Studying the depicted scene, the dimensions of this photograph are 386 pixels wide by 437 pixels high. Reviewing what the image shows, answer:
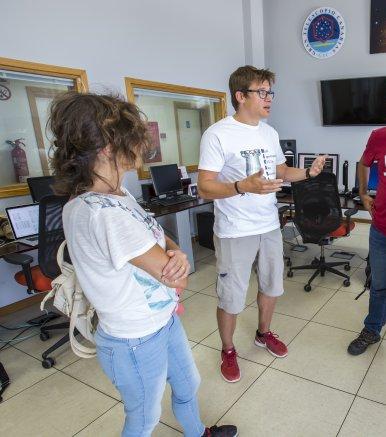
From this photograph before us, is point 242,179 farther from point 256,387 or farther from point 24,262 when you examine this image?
point 24,262

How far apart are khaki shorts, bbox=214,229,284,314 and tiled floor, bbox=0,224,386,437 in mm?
474

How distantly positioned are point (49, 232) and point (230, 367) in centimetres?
145

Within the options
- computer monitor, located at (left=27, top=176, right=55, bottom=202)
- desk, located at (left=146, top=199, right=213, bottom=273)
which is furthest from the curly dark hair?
desk, located at (left=146, top=199, right=213, bottom=273)

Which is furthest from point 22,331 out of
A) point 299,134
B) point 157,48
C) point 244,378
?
point 299,134

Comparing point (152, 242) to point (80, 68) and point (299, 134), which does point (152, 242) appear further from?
point (299, 134)

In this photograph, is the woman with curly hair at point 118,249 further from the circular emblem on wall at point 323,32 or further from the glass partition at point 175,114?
the circular emblem on wall at point 323,32

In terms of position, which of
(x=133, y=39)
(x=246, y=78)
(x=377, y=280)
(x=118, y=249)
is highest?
(x=133, y=39)

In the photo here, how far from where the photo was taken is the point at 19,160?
9.87 feet

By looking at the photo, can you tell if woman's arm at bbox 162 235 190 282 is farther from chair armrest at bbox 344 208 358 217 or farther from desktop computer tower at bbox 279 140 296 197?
desktop computer tower at bbox 279 140 296 197

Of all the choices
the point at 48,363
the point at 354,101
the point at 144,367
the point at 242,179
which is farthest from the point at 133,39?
the point at 144,367

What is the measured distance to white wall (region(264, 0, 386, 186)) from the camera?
175 inches

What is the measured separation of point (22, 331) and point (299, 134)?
469cm

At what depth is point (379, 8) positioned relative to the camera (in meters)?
4.19

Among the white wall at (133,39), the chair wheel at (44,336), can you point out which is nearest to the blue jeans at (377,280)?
the white wall at (133,39)
